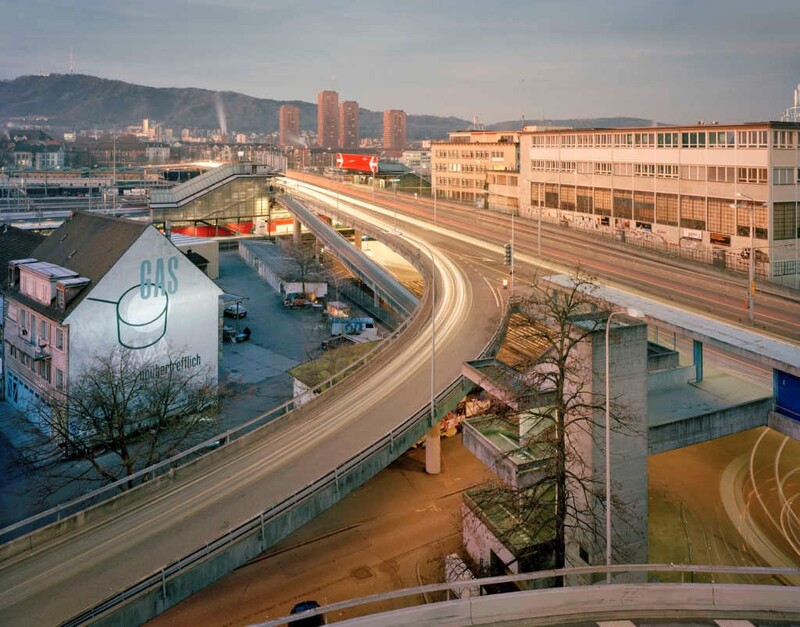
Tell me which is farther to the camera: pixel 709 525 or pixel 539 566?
pixel 709 525

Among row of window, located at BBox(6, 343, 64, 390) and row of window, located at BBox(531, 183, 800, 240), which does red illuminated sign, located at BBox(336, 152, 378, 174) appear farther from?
row of window, located at BBox(6, 343, 64, 390)

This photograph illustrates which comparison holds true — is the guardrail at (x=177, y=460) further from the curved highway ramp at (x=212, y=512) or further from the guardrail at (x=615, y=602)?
the guardrail at (x=615, y=602)

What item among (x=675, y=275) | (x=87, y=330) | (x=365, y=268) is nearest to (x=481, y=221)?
(x=365, y=268)

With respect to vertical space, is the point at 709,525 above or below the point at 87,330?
below

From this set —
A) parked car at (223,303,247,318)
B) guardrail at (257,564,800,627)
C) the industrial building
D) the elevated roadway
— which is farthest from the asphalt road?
guardrail at (257,564,800,627)

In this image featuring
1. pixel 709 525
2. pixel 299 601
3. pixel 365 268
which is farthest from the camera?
pixel 365 268

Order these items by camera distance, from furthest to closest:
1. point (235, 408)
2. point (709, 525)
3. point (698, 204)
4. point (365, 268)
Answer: point (698, 204) → point (365, 268) → point (235, 408) → point (709, 525)

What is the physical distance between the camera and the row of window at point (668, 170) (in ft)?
178

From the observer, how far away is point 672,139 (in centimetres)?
6281

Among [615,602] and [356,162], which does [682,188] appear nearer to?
[615,602]

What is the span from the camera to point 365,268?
56344mm

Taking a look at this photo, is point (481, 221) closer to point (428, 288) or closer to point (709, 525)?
point (428, 288)

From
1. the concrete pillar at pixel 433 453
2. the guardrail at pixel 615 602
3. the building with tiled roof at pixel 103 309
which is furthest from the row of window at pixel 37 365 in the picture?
the guardrail at pixel 615 602

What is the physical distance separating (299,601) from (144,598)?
779 centimetres
